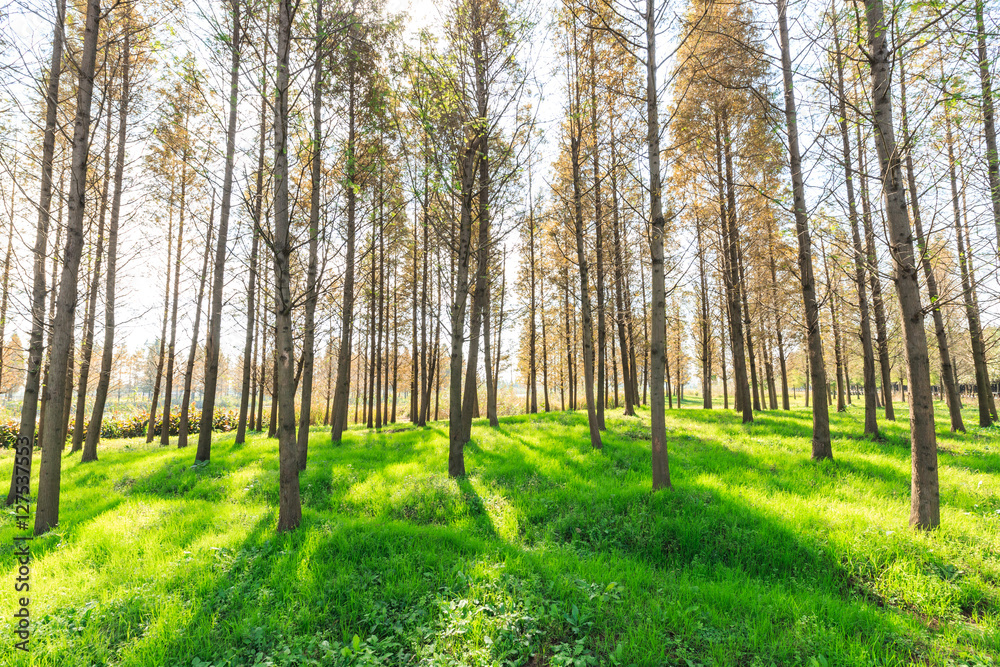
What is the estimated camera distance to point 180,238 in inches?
519

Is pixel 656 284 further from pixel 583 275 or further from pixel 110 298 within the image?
pixel 110 298

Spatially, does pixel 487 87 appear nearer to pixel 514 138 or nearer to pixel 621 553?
pixel 514 138

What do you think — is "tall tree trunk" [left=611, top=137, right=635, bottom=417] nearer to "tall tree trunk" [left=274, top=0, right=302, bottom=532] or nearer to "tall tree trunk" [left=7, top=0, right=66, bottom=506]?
"tall tree trunk" [left=274, top=0, right=302, bottom=532]

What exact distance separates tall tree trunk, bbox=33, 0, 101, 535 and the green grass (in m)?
0.61

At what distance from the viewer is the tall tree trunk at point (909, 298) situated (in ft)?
13.3

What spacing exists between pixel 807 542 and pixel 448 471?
5.41 metres

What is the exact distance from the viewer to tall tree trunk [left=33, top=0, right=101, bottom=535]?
4906 millimetres

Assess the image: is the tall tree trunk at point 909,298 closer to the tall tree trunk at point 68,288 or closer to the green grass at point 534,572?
the green grass at point 534,572

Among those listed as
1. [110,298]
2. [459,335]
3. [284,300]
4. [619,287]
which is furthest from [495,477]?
[110,298]

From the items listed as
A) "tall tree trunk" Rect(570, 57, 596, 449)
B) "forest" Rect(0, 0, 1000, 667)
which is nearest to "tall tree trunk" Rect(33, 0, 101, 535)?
"forest" Rect(0, 0, 1000, 667)

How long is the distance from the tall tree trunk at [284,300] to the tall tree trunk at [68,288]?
9.03ft

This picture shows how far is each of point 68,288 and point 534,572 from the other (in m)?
7.13

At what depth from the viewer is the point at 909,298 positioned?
13.4ft

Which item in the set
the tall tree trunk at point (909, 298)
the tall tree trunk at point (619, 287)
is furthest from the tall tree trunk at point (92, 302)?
the tall tree trunk at point (909, 298)
